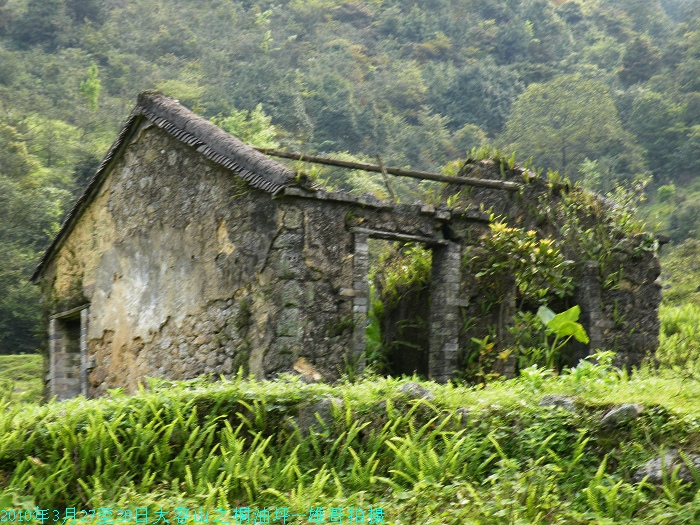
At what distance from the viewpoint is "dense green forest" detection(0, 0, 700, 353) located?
118 ft

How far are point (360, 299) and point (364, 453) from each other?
3152 mm

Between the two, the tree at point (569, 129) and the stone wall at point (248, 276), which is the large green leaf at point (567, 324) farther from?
the tree at point (569, 129)

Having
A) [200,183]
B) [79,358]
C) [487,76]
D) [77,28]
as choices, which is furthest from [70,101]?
[200,183]

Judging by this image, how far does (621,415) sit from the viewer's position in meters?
5.71

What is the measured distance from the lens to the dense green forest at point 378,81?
36.0 metres

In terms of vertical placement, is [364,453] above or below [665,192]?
below

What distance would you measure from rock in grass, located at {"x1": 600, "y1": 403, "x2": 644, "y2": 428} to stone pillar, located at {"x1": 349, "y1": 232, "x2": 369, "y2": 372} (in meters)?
3.44

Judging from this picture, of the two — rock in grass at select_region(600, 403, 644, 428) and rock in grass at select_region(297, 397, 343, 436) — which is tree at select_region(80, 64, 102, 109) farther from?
rock in grass at select_region(600, 403, 644, 428)

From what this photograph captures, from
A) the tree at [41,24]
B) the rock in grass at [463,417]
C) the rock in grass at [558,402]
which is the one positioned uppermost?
the tree at [41,24]

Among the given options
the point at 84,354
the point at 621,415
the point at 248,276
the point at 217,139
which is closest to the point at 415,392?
the point at 621,415

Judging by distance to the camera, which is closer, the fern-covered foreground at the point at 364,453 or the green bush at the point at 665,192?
the fern-covered foreground at the point at 364,453

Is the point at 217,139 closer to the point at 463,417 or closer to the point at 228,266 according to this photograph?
the point at 228,266

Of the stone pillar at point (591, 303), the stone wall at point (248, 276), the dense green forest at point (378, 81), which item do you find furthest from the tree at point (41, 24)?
the stone pillar at point (591, 303)

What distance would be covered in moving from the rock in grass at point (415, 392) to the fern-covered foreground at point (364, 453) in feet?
0.04
